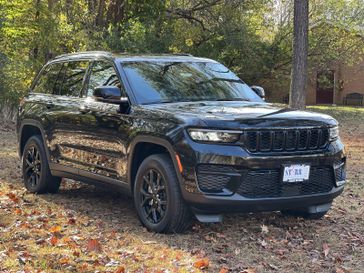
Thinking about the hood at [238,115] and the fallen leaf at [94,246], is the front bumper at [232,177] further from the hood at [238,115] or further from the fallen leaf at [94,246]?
the fallen leaf at [94,246]

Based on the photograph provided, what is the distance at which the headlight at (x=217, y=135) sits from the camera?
17.3 feet

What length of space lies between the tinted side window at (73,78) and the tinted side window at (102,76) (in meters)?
0.22

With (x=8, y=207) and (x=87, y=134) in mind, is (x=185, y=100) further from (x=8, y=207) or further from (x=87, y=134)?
(x=8, y=207)

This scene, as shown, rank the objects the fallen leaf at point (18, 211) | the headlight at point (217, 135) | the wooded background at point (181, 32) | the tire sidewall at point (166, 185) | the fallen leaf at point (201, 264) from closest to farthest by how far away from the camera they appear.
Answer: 1. the fallen leaf at point (201, 264)
2. the headlight at point (217, 135)
3. the tire sidewall at point (166, 185)
4. the fallen leaf at point (18, 211)
5. the wooded background at point (181, 32)

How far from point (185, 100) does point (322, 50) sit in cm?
2205

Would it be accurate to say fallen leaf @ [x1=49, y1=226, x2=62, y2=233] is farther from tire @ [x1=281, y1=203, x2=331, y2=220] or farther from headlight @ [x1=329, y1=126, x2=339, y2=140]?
headlight @ [x1=329, y1=126, x2=339, y2=140]

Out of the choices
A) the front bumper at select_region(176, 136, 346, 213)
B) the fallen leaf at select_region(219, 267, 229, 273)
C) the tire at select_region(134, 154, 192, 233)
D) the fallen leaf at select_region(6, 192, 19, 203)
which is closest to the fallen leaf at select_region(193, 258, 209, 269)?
the fallen leaf at select_region(219, 267, 229, 273)

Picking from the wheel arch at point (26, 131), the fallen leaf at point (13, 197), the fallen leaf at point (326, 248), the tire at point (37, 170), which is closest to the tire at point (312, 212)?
the fallen leaf at point (326, 248)

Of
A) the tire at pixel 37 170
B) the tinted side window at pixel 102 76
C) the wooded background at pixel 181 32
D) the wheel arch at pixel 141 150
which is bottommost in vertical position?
the tire at pixel 37 170

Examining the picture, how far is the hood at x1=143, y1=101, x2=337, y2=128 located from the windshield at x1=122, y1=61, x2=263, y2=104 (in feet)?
0.89

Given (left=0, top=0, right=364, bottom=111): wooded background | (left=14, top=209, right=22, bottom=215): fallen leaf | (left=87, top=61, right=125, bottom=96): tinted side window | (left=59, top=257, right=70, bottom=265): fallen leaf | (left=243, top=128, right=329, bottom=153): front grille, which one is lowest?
(left=14, top=209, right=22, bottom=215): fallen leaf

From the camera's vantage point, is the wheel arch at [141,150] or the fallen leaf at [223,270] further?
the wheel arch at [141,150]

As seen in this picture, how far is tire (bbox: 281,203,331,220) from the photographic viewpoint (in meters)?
6.12

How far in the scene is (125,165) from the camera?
6164 mm
